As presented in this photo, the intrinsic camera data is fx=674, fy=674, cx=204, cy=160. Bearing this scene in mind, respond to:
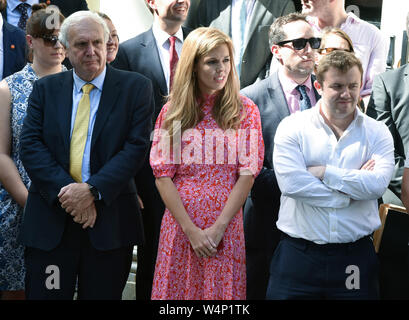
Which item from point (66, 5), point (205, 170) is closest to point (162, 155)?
point (205, 170)

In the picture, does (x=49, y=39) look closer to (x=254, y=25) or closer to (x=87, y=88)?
(x=87, y=88)

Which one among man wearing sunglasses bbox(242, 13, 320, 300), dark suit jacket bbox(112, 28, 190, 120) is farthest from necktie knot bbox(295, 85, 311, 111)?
dark suit jacket bbox(112, 28, 190, 120)

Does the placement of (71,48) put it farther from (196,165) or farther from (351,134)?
(351,134)

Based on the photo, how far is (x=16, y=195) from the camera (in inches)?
167

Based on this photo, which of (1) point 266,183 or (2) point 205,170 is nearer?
(2) point 205,170

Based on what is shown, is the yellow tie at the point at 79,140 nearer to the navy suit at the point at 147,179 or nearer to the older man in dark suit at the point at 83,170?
the older man in dark suit at the point at 83,170

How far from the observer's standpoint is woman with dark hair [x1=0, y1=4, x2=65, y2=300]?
4250mm

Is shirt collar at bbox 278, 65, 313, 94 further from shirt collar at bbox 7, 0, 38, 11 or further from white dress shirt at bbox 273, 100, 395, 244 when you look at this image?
shirt collar at bbox 7, 0, 38, 11

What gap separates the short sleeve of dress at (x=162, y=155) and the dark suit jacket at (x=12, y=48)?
1740 millimetres

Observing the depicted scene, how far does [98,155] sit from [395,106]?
1.85 m

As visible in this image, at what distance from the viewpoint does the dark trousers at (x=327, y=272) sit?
137 inches

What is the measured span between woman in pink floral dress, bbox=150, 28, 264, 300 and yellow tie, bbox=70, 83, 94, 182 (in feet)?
1.32

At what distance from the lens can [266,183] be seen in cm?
405
